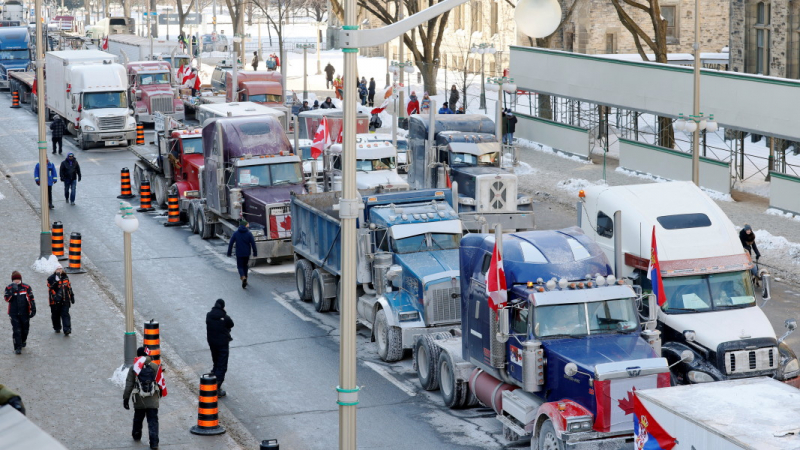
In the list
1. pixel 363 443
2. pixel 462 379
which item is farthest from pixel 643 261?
pixel 363 443

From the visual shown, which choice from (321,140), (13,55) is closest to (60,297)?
(321,140)

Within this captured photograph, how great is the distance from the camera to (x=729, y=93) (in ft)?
112

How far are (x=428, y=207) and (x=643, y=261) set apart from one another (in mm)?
4403

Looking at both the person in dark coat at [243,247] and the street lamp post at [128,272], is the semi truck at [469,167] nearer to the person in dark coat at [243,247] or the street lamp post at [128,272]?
the person in dark coat at [243,247]

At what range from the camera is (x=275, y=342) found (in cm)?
2133

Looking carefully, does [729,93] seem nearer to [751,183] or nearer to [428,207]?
[751,183]

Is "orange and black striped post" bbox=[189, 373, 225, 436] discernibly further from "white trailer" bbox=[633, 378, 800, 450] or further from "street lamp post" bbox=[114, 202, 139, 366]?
"white trailer" bbox=[633, 378, 800, 450]

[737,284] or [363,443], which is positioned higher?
[737,284]

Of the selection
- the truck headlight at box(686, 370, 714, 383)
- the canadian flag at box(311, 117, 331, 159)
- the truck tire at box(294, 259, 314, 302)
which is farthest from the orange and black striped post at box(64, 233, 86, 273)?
the truck headlight at box(686, 370, 714, 383)

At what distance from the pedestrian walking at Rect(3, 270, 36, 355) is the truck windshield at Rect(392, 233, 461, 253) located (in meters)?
6.47

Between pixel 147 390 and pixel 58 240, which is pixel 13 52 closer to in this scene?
pixel 58 240

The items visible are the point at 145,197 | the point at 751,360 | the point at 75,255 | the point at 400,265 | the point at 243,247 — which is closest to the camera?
the point at 751,360

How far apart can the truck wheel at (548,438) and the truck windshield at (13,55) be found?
57.0 m

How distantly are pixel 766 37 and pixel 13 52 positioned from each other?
4241cm
